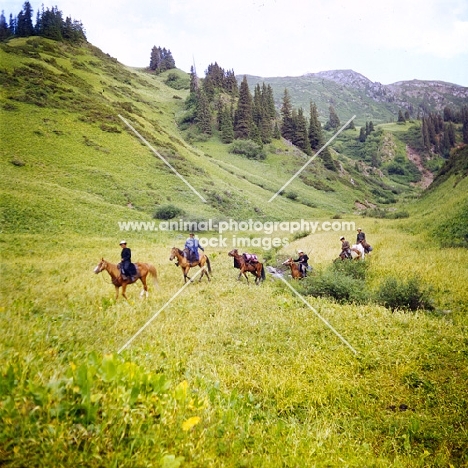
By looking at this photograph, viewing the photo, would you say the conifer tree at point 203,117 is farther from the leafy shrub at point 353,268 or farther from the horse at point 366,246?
the leafy shrub at point 353,268

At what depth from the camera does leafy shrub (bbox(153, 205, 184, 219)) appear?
3187 cm

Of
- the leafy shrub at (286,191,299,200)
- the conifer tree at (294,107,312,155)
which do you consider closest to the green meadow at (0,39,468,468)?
A: the leafy shrub at (286,191,299,200)

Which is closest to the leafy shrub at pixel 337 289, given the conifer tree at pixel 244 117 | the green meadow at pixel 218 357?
the green meadow at pixel 218 357

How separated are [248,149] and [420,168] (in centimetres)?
9585

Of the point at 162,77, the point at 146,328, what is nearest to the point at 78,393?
the point at 146,328

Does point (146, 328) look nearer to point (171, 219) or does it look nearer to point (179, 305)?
point (179, 305)

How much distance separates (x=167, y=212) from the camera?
32.3 metres

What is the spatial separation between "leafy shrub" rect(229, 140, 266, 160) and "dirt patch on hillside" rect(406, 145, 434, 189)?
75507mm

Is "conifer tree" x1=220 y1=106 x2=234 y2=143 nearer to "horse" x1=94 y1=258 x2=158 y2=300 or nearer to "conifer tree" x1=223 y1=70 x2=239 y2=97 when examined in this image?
"conifer tree" x1=223 y1=70 x2=239 y2=97

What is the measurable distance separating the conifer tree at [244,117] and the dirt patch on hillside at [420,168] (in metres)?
75.5

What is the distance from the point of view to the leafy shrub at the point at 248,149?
252ft

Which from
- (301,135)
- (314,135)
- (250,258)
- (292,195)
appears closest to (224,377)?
(250,258)

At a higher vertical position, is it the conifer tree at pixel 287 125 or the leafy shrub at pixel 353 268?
the conifer tree at pixel 287 125

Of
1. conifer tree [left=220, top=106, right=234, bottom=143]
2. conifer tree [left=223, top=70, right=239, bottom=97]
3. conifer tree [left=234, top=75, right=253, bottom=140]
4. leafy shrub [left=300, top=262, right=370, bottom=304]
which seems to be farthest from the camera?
conifer tree [left=223, top=70, right=239, bottom=97]
